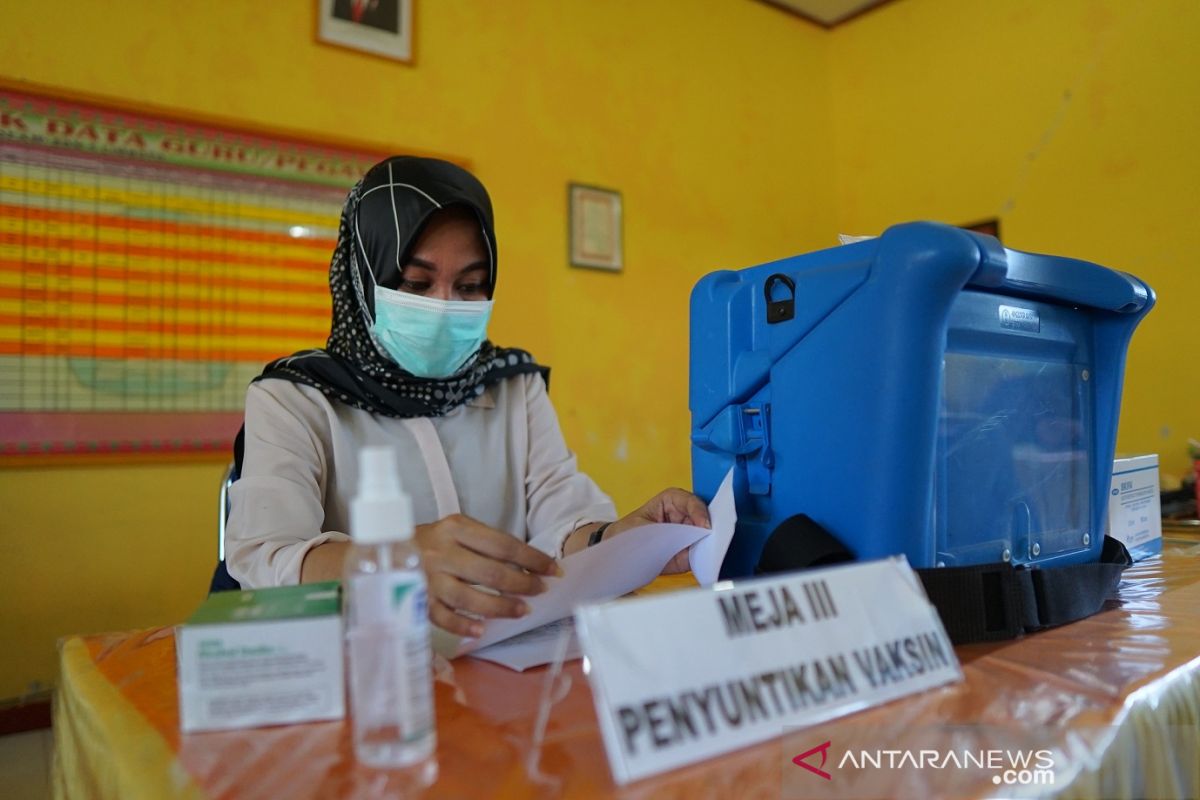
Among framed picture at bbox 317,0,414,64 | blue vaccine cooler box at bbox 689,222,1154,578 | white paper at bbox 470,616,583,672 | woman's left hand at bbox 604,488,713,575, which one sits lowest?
white paper at bbox 470,616,583,672

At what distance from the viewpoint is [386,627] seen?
429 mm

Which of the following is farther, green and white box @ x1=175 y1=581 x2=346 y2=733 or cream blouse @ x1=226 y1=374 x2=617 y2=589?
cream blouse @ x1=226 y1=374 x2=617 y2=589

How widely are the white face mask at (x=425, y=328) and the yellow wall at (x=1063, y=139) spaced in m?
2.31

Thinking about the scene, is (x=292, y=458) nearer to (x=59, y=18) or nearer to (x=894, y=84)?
(x=59, y=18)

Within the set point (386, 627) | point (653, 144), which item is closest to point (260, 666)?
point (386, 627)

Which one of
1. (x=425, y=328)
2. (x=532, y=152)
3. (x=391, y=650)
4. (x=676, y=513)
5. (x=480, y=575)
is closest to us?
(x=391, y=650)

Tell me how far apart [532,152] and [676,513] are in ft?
6.62

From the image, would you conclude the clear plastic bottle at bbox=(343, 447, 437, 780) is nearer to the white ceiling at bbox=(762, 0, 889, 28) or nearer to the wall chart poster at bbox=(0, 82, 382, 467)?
the wall chart poster at bbox=(0, 82, 382, 467)

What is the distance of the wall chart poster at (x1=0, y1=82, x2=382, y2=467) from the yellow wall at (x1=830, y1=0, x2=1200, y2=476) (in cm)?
229

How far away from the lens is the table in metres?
0.43

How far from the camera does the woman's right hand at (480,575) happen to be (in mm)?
618

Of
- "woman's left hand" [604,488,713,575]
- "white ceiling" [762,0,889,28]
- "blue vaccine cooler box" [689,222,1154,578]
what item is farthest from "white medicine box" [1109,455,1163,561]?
"white ceiling" [762,0,889,28]

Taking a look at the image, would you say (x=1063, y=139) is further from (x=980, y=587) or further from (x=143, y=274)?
(x=143, y=274)

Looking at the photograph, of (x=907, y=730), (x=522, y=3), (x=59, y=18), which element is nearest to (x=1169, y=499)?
(x=907, y=730)
